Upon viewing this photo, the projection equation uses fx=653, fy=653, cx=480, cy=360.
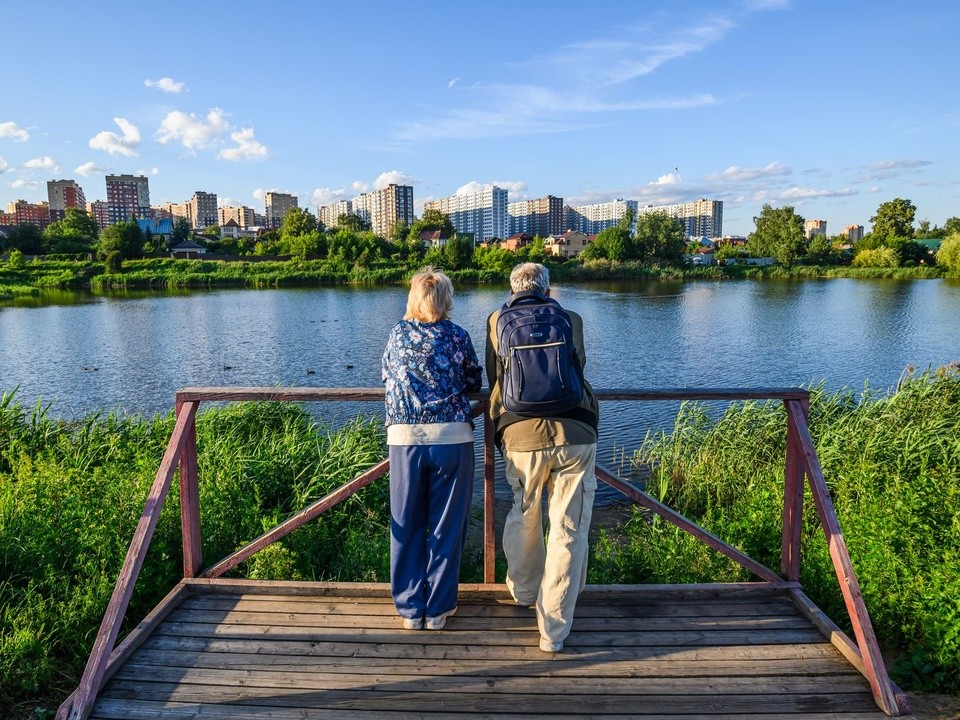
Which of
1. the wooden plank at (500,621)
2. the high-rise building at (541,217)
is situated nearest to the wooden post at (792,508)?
the wooden plank at (500,621)

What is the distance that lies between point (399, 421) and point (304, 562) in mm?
2484

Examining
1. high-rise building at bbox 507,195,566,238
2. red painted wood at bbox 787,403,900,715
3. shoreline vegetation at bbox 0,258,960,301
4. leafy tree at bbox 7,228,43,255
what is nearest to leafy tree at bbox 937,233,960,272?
shoreline vegetation at bbox 0,258,960,301

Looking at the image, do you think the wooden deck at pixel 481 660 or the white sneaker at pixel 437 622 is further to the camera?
the white sneaker at pixel 437 622

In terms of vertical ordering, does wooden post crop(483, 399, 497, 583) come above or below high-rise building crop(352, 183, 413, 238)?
below

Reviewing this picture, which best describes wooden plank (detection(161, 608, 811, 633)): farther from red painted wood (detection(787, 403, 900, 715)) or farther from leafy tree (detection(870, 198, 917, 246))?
leafy tree (detection(870, 198, 917, 246))

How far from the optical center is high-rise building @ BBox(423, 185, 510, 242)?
171788 millimetres

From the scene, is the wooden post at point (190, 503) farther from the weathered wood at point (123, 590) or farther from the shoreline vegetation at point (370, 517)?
the shoreline vegetation at point (370, 517)

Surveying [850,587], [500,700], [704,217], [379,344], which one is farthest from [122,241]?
[704,217]

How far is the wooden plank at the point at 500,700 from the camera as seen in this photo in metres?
2.77

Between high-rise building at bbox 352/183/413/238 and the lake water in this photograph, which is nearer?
the lake water

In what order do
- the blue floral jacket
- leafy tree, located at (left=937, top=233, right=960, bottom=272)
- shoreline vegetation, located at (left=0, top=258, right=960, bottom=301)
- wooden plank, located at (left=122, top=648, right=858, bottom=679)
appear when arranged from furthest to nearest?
leafy tree, located at (left=937, top=233, right=960, bottom=272) → shoreline vegetation, located at (left=0, top=258, right=960, bottom=301) → the blue floral jacket → wooden plank, located at (left=122, top=648, right=858, bottom=679)

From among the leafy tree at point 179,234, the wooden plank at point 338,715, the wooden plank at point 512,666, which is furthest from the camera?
the leafy tree at point 179,234

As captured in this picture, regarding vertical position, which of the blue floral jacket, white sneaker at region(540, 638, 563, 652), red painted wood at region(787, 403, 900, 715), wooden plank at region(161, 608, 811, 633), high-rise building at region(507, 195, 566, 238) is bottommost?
wooden plank at region(161, 608, 811, 633)

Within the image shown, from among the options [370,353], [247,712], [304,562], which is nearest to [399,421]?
[247,712]
